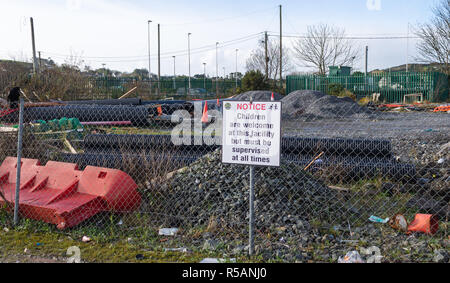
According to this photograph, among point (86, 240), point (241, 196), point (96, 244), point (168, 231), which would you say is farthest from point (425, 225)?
point (86, 240)

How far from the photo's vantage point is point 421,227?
4820 millimetres

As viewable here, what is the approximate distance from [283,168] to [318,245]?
1454mm

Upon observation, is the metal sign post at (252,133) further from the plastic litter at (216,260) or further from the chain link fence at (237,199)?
the chain link fence at (237,199)

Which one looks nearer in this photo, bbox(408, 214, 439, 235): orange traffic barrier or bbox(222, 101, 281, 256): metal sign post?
bbox(222, 101, 281, 256): metal sign post

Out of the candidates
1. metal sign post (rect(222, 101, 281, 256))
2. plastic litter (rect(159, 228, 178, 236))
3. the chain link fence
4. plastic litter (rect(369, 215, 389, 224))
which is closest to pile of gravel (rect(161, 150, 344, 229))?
the chain link fence

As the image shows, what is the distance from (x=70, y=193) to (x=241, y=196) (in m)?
2.27

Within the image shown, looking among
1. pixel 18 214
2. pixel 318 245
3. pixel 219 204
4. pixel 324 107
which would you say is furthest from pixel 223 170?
pixel 324 107

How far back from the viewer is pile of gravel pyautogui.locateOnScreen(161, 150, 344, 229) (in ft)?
16.4

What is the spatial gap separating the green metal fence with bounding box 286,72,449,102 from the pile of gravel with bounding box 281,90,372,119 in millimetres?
10426

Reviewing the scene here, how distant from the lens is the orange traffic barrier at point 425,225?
4797 millimetres

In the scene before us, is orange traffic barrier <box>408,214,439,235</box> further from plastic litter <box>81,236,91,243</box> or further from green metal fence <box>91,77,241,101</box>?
green metal fence <box>91,77,241,101</box>

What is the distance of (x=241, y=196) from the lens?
17.0ft

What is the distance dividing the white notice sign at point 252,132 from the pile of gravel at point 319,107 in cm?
1688
